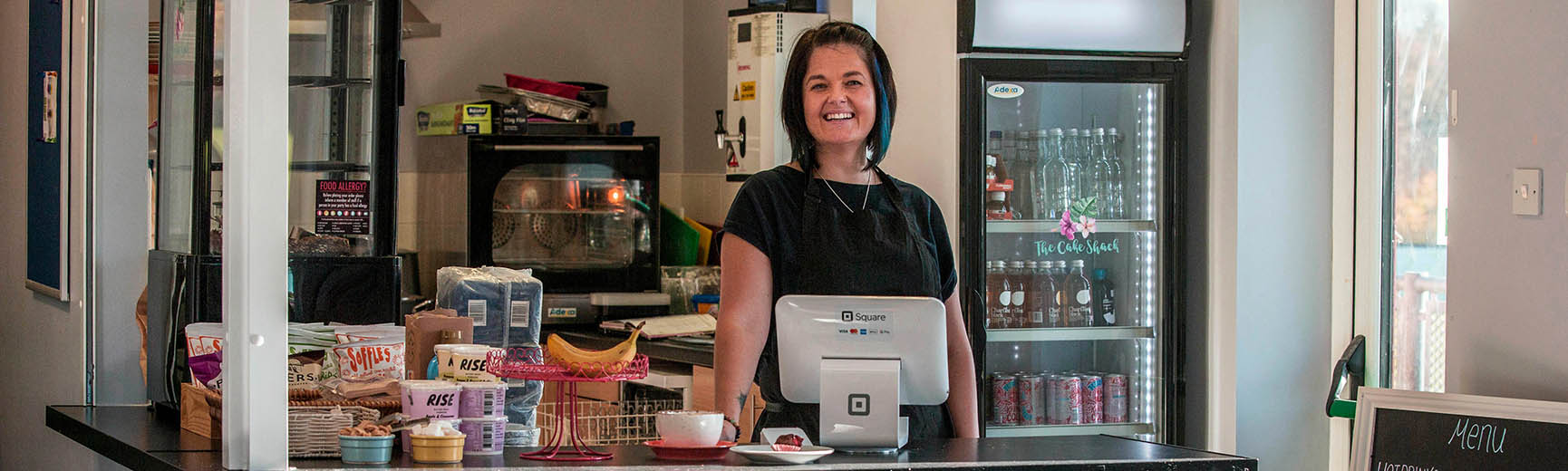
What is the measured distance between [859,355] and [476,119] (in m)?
3.55

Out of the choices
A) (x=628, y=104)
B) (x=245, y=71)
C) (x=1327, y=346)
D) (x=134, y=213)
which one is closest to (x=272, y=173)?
(x=245, y=71)

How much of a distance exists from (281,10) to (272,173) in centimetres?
25

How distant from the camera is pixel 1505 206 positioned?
3.17 m

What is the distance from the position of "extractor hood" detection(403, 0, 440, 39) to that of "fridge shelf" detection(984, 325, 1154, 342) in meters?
2.92

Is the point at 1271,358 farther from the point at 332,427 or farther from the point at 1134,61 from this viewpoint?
the point at 332,427

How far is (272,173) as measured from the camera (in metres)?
2.13

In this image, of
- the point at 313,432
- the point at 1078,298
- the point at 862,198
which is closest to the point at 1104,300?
the point at 1078,298

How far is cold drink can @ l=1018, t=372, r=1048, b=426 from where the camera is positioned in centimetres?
453

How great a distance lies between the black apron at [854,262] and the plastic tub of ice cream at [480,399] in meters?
0.79

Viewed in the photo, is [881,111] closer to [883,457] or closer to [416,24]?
[883,457]

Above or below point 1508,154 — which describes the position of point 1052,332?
below

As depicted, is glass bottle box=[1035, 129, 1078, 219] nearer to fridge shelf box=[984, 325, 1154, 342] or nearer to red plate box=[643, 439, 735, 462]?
fridge shelf box=[984, 325, 1154, 342]

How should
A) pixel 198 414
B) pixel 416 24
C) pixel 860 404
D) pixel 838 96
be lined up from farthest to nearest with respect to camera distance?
pixel 416 24 < pixel 838 96 < pixel 198 414 < pixel 860 404

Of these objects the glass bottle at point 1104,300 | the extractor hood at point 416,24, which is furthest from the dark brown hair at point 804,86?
the extractor hood at point 416,24
